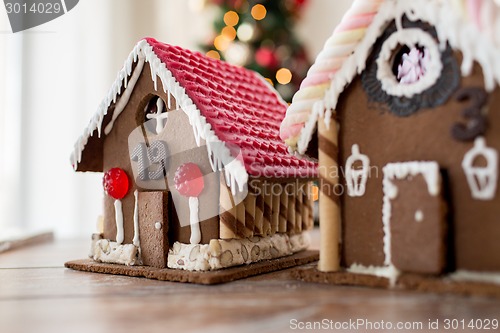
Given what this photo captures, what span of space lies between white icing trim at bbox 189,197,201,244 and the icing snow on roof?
5.8 inches

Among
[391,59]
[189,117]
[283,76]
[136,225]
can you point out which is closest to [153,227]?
[136,225]

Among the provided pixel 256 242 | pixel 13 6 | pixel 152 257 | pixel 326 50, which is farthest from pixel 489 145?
pixel 13 6

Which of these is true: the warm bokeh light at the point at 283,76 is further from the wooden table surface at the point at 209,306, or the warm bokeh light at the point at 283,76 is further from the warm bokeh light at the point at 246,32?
the wooden table surface at the point at 209,306

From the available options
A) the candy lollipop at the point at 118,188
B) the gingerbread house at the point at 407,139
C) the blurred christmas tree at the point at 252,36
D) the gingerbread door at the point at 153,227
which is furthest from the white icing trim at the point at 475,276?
the blurred christmas tree at the point at 252,36

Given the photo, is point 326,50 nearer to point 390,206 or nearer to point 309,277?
point 390,206

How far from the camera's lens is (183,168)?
5.95 feet

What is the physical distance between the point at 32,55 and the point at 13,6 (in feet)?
1.22

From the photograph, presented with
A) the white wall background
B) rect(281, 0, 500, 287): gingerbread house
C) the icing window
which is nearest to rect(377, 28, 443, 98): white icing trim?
rect(281, 0, 500, 287): gingerbread house

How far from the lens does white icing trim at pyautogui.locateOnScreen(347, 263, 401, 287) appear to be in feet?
4.99

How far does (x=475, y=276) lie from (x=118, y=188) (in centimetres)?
120

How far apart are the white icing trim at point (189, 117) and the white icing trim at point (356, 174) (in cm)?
30

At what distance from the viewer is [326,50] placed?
1636 millimetres

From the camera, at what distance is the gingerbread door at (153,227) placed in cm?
185

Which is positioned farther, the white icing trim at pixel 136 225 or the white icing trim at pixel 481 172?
the white icing trim at pixel 136 225
